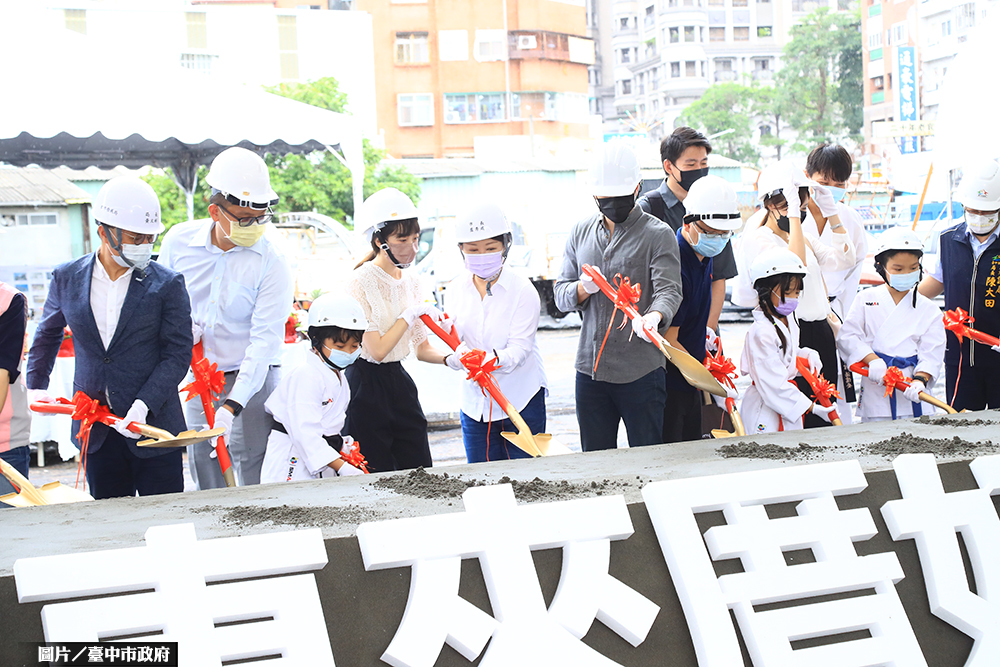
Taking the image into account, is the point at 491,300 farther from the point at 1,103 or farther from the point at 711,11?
the point at 711,11

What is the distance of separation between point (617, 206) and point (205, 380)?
5.54 ft

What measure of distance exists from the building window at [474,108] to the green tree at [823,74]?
12.4 m

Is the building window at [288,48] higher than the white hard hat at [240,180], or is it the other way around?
the building window at [288,48]

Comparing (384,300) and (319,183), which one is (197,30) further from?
(384,300)

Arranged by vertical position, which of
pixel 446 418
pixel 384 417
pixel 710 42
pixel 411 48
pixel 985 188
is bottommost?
pixel 446 418

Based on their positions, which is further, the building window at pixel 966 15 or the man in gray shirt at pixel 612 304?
the building window at pixel 966 15

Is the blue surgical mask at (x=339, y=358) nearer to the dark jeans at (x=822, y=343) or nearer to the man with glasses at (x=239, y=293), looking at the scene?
the man with glasses at (x=239, y=293)

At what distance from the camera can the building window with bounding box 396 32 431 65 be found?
1353 inches

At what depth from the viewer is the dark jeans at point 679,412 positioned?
154 inches

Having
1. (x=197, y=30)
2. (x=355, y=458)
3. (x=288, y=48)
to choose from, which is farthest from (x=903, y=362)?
(x=197, y=30)

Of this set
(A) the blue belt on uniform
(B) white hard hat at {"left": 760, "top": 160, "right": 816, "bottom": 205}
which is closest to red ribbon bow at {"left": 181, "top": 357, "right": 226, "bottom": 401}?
(B) white hard hat at {"left": 760, "top": 160, "right": 816, "bottom": 205}

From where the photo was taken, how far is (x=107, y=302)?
10.6ft

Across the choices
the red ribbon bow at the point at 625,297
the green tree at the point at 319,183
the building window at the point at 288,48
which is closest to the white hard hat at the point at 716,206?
the red ribbon bow at the point at 625,297

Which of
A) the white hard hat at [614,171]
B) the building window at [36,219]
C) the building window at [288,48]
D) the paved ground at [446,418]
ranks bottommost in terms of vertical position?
the paved ground at [446,418]
